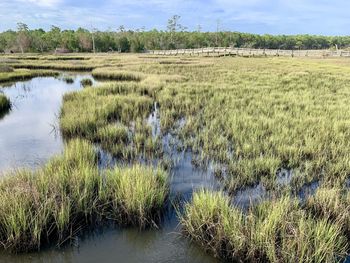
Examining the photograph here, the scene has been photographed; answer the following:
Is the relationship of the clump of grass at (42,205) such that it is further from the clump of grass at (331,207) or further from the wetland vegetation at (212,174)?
the clump of grass at (331,207)

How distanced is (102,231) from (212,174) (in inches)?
146

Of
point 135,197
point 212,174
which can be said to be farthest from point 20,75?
point 135,197

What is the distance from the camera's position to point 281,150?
1063 centimetres

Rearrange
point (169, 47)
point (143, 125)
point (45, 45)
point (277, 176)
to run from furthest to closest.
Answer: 1. point (169, 47)
2. point (45, 45)
3. point (143, 125)
4. point (277, 176)

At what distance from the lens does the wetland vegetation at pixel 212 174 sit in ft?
19.1

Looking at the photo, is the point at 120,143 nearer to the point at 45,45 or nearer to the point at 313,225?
the point at 313,225

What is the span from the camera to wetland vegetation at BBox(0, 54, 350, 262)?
5.83 meters

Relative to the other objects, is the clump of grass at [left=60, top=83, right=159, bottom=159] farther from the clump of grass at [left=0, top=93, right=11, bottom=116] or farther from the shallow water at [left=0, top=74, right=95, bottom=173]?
the clump of grass at [left=0, top=93, right=11, bottom=116]

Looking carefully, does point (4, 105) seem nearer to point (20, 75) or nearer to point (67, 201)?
point (67, 201)

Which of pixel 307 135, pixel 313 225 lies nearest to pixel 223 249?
pixel 313 225

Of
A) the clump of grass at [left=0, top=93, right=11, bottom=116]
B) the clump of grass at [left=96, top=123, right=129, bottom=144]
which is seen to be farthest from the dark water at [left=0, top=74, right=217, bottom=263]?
the clump of grass at [left=96, top=123, right=129, bottom=144]

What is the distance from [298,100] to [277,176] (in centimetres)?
1103

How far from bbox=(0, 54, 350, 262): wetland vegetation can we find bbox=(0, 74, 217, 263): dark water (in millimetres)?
225

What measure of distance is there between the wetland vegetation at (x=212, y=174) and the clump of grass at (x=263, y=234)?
0.06 feet
